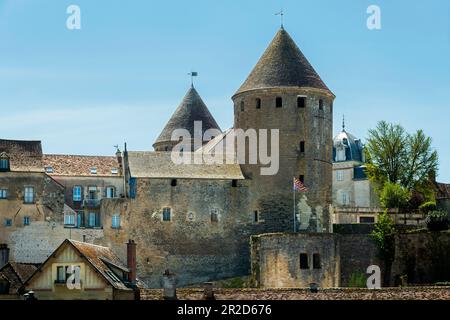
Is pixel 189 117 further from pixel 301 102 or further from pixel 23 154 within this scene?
pixel 23 154

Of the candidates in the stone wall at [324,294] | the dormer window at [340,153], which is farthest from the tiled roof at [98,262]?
the dormer window at [340,153]

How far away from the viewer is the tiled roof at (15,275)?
5478 centimetres

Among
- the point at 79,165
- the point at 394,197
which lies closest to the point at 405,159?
the point at 394,197

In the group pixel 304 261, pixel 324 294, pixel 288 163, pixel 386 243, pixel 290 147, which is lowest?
pixel 324 294

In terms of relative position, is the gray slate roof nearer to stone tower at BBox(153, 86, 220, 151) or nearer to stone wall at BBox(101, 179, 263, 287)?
stone tower at BBox(153, 86, 220, 151)

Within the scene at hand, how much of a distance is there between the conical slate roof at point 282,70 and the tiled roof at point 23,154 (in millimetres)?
12257

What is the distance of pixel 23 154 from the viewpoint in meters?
73.4

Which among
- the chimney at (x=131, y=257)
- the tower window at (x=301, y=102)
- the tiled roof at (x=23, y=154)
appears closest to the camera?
the chimney at (x=131, y=257)

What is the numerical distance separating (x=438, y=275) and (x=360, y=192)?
2690 centimetres

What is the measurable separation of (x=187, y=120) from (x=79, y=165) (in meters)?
17.1

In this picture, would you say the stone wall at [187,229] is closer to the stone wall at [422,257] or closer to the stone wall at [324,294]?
the stone wall at [422,257]

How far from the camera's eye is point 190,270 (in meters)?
71.4
